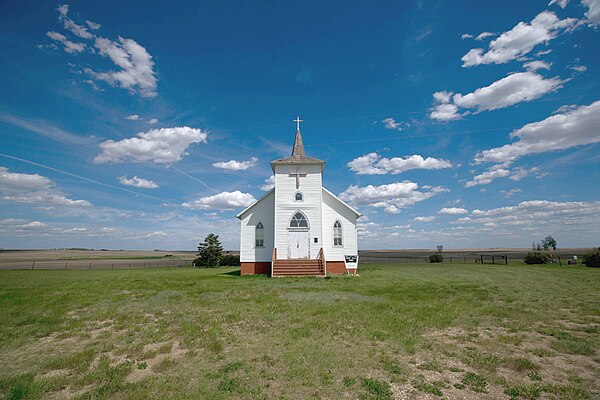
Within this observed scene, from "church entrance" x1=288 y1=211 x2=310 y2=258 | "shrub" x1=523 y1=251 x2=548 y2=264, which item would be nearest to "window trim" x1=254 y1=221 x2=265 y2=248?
"church entrance" x1=288 y1=211 x2=310 y2=258

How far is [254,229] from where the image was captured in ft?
82.3

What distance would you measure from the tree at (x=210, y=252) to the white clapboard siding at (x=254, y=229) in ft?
63.8

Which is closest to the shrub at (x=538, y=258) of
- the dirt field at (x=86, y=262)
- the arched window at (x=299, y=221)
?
the arched window at (x=299, y=221)

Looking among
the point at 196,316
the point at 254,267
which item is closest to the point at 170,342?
the point at 196,316

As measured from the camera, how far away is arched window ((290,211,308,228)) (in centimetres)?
2420

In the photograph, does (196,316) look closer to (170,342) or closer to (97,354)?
(170,342)

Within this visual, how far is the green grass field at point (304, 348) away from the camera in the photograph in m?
5.06

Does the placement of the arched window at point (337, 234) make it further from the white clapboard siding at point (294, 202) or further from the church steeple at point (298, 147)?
the church steeple at point (298, 147)

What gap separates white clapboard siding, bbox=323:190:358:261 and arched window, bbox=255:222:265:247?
503cm

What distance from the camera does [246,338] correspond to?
766cm

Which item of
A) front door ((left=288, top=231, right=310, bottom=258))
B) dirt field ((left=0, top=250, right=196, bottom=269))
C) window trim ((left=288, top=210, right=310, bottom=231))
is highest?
window trim ((left=288, top=210, right=310, bottom=231))

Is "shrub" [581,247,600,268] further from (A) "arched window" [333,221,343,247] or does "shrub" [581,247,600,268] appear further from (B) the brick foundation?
(B) the brick foundation

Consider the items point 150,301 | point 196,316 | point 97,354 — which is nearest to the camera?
point 97,354

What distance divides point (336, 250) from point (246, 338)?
57.7 ft
